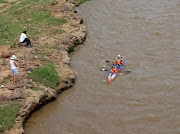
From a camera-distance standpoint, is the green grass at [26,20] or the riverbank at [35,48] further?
the green grass at [26,20]

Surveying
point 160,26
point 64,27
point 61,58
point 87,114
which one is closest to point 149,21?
point 160,26

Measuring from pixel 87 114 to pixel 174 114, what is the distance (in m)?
4.60

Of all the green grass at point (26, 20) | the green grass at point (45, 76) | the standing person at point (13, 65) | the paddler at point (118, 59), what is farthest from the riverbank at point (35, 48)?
the paddler at point (118, 59)

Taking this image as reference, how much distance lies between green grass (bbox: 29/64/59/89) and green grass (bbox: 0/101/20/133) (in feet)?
7.93

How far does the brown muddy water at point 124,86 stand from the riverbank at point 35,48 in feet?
2.54

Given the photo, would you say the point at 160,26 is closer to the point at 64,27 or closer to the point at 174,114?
the point at 64,27

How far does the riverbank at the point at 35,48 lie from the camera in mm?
12387

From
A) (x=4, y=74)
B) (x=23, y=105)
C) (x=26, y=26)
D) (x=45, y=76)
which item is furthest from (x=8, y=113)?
(x=26, y=26)

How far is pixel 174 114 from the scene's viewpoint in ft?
41.4

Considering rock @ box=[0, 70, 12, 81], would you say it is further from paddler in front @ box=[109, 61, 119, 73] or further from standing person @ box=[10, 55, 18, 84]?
paddler in front @ box=[109, 61, 119, 73]

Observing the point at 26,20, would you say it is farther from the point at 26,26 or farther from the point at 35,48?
the point at 35,48

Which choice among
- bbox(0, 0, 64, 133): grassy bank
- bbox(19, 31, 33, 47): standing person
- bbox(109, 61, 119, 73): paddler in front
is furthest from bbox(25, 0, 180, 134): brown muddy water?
bbox(19, 31, 33, 47): standing person

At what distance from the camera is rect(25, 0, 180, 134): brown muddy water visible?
476 inches

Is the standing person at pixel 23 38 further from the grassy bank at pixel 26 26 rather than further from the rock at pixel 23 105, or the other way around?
the rock at pixel 23 105
